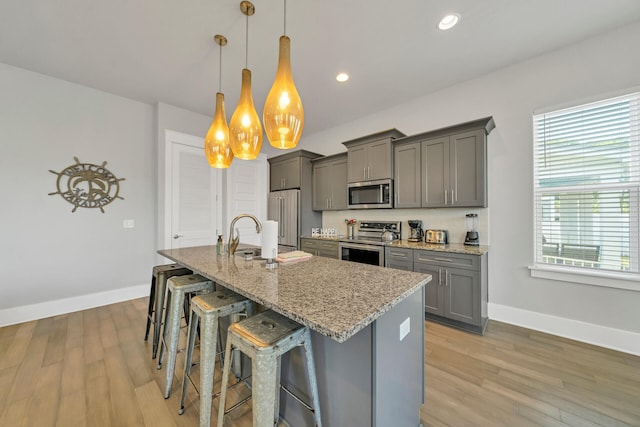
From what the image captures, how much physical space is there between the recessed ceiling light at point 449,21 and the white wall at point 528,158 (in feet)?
3.80

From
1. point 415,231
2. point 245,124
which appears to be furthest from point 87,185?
point 415,231

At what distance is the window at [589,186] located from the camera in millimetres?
2203

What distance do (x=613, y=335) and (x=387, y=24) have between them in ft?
11.4

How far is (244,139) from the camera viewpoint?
185 cm

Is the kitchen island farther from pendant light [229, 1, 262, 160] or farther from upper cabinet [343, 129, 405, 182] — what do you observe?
upper cabinet [343, 129, 405, 182]

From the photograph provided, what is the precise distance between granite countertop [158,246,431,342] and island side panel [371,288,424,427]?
4.1 inches

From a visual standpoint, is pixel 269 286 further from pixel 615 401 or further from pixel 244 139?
pixel 615 401

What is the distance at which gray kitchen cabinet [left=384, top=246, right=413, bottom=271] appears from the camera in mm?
2928

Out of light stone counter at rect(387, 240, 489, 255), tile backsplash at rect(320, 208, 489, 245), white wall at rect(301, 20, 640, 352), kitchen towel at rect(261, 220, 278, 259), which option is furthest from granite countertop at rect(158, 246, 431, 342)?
white wall at rect(301, 20, 640, 352)

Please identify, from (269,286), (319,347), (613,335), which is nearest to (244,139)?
(269,286)

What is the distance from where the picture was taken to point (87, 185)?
10.7 feet

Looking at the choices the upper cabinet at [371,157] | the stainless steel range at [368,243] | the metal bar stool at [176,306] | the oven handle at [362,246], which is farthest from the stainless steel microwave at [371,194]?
the metal bar stool at [176,306]

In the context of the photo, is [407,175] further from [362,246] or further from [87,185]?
[87,185]

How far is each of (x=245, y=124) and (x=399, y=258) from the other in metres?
2.31
